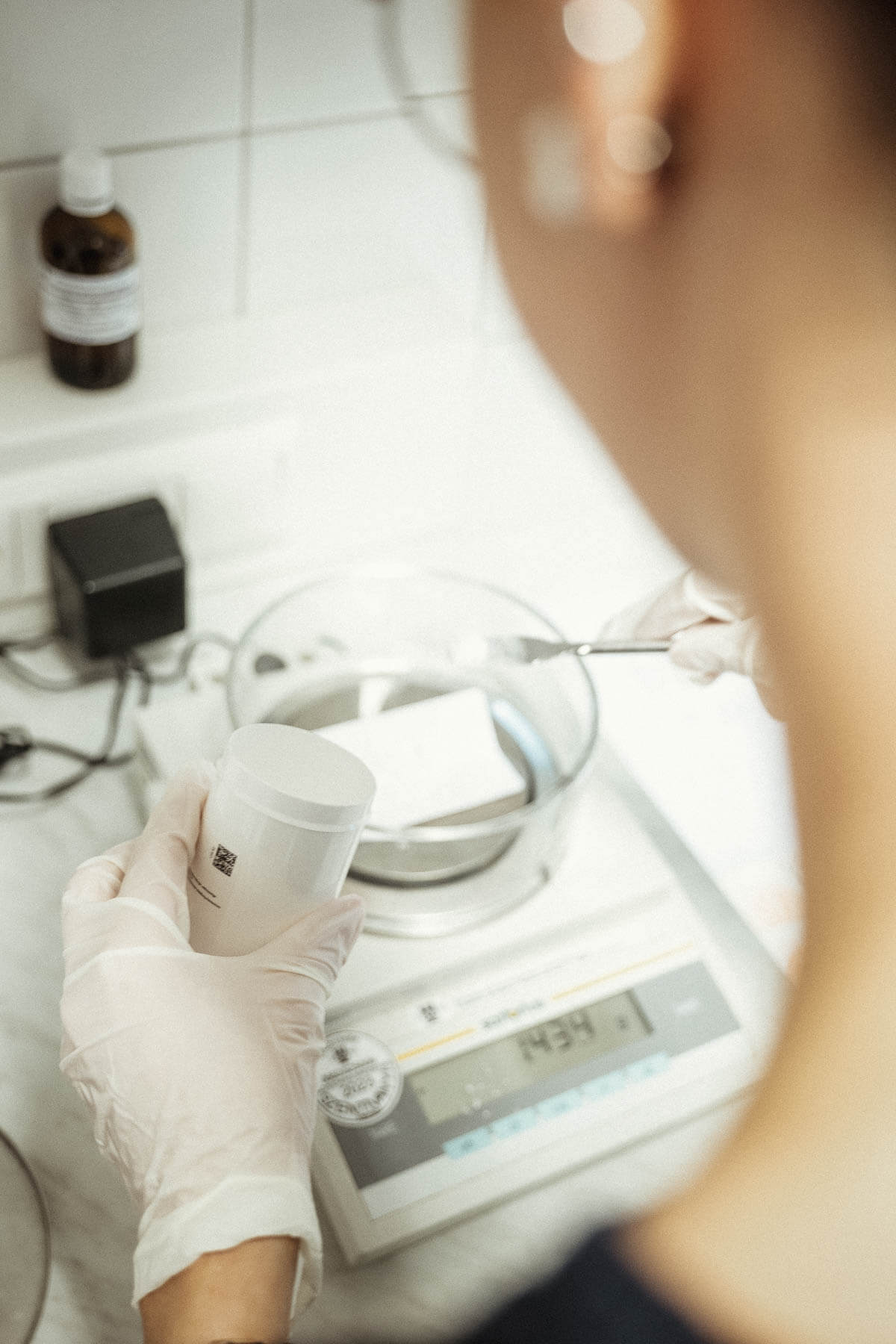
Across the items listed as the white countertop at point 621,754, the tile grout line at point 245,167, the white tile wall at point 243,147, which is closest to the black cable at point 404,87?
the white tile wall at point 243,147

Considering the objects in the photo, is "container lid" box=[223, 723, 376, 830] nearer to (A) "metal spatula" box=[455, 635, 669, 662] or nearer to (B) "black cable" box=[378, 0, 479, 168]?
(A) "metal spatula" box=[455, 635, 669, 662]

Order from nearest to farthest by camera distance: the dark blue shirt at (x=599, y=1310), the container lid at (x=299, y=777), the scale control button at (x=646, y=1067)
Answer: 1. the dark blue shirt at (x=599, y=1310)
2. the container lid at (x=299, y=777)
3. the scale control button at (x=646, y=1067)

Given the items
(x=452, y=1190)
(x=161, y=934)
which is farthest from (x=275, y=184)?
(x=452, y=1190)

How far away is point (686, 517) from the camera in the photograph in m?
0.24

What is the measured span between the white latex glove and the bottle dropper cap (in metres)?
0.45

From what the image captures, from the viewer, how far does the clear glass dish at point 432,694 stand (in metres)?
0.83

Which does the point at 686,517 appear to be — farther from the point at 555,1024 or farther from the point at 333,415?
the point at 333,415

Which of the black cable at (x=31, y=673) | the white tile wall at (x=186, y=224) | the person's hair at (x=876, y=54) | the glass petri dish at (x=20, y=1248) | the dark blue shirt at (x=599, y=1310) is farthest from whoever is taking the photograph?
the black cable at (x=31, y=673)

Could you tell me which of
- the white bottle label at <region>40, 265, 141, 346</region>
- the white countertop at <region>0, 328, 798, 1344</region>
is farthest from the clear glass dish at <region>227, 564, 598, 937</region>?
the white bottle label at <region>40, 265, 141, 346</region>

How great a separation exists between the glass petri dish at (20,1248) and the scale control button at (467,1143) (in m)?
0.25

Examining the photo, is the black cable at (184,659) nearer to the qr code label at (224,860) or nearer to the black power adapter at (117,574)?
A: the black power adapter at (117,574)

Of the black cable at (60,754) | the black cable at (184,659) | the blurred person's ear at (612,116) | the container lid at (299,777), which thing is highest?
the blurred person's ear at (612,116)

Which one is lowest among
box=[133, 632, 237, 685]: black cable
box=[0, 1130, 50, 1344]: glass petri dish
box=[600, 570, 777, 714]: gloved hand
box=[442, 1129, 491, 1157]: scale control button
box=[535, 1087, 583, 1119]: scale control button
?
box=[0, 1130, 50, 1344]: glass petri dish

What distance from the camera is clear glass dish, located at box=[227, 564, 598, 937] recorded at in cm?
83
